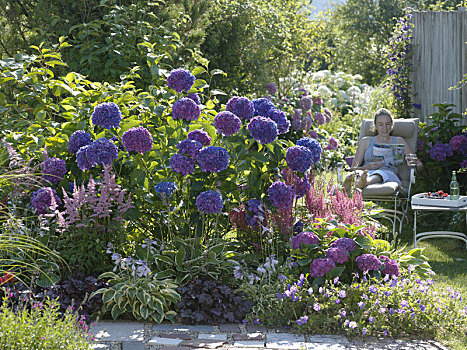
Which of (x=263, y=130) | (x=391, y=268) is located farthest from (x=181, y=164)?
(x=391, y=268)

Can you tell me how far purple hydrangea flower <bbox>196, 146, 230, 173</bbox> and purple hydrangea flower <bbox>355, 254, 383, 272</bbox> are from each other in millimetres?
1055

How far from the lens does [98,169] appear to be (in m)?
4.31

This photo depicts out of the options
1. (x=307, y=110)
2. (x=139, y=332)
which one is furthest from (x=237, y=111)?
(x=307, y=110)

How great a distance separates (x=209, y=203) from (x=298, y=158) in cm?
71

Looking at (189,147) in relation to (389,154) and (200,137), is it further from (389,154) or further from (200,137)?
(389,154)

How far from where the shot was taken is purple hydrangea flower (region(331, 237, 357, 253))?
4.01m

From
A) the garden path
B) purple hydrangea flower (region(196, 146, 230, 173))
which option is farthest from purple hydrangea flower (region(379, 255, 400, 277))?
purple hydrangea flower (region(196, 146, 230, 173))

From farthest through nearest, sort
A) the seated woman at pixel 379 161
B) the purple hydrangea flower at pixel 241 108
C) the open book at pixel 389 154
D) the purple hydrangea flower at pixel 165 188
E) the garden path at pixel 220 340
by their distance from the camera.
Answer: the open book at pixel 389 154 < the seated woman at pixel 379 161 < the purple hydrangea flower at pixel 241 108 < the purple hydrangea flower at pixel 165 188 < the garden path at pixel 220 340

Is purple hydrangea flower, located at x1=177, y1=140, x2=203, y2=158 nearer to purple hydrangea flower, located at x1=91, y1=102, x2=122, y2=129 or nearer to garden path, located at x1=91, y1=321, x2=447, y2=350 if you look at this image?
purple hydrangea flower, located at x1=91, y1=102, x2=122, y2=129

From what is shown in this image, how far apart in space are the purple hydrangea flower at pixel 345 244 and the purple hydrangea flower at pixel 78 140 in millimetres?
1752

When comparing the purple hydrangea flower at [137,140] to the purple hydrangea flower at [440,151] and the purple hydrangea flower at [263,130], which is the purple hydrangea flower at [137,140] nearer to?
the purple hydrangea flower at [263,130]

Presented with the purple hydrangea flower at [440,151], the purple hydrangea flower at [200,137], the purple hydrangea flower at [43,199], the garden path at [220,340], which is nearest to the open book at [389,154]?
the purple hydrangea flower at [440,151]

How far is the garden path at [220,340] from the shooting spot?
3.38 m

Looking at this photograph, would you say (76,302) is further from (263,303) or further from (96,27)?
(96,27)
